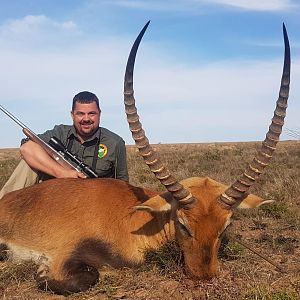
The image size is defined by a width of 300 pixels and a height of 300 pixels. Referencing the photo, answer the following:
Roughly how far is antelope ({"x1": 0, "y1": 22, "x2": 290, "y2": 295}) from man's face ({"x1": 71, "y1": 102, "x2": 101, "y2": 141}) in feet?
4.94

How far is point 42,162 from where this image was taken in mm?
7102

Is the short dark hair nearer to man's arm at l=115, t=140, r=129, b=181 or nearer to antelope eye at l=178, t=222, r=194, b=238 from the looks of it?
man's arm at l=115, t=140, r=129, b=181

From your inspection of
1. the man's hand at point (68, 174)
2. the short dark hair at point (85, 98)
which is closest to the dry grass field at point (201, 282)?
the man's hand at point (68, 174)

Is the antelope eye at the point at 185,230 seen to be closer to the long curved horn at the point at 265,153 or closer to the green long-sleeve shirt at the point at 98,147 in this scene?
the long curved horn at the point at 265,153

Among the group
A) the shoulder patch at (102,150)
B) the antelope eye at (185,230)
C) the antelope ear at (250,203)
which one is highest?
the shoulder patch at (102,150)

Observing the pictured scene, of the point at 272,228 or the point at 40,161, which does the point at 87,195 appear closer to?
the point at 40,161

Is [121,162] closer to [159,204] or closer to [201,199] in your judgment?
[159,204]

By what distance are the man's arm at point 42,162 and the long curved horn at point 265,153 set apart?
8.88 ft

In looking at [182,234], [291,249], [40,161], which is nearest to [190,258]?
[182,234]

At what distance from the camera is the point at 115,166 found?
7836 mm

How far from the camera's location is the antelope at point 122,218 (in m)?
4.71

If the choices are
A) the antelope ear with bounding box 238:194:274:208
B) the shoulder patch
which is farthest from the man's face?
the antelope ear with bounding box 238:194:274:208

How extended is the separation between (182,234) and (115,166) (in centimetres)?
311

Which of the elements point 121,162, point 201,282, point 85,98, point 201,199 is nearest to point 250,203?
point 201,199
